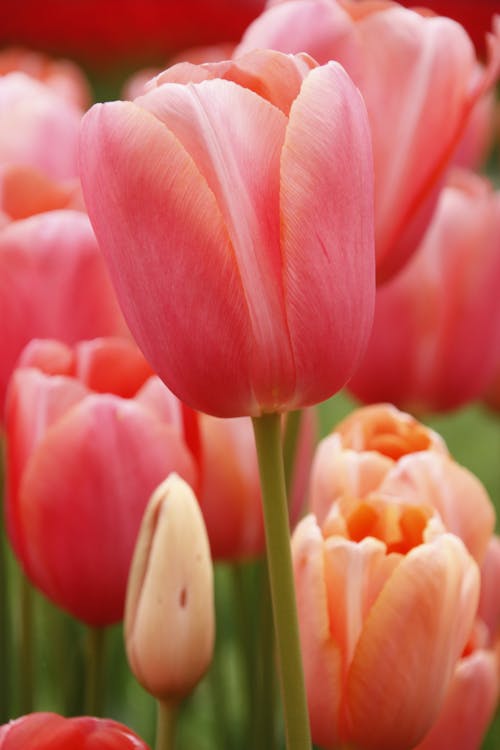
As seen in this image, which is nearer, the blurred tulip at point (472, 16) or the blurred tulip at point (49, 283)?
the blurred tulip at point (49, 283)

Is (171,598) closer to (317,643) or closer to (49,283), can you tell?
(317,643)

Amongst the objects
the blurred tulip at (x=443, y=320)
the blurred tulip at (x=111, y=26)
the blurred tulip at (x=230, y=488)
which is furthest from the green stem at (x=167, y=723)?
the blurred tulip at (x=111, y=26)

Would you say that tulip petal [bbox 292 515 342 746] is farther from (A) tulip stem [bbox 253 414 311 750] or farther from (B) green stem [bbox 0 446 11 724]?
(B) green stem [bbox 0 446 11 724]

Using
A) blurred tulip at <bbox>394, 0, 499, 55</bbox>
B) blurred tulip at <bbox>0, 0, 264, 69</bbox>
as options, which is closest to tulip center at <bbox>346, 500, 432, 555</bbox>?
blurred tulip at <bbox>394, 0, 499, 55</bbox>

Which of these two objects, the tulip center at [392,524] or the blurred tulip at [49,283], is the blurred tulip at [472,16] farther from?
the tulip center at [392,524]

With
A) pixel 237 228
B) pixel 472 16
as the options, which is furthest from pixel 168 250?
pixel 472 16
